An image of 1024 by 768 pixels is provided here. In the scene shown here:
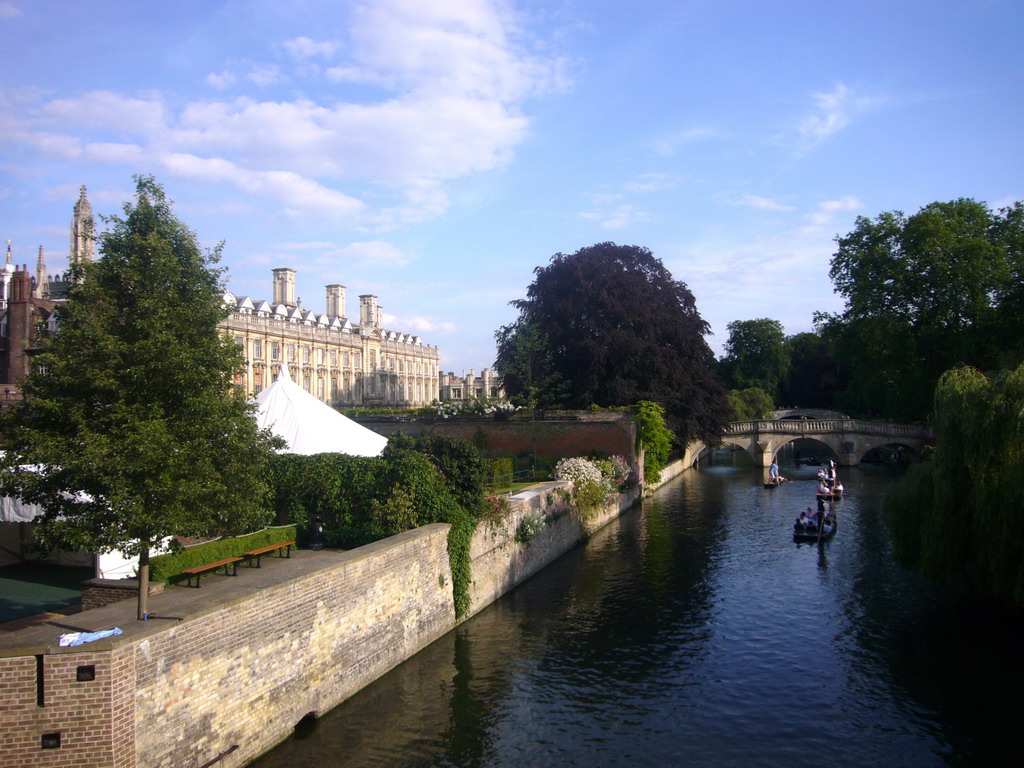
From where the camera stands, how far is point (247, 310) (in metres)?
58.6

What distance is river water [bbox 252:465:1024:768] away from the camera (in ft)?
33.9

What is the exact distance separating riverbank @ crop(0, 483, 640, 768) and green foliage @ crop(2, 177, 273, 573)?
126 cm

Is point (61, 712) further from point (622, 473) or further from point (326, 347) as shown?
point (326, 347)

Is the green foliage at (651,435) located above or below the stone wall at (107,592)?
above

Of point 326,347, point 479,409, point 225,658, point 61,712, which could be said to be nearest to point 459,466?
point 225,658

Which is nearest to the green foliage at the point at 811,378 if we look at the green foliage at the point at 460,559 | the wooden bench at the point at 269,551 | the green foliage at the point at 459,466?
the green foliage at the point at 459,466

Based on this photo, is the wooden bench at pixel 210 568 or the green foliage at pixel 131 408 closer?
the green foliage at pixel 131 408

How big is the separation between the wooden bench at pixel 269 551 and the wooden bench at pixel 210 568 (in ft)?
0.69

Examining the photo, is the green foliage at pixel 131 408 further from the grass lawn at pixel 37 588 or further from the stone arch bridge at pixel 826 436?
the stone arch bridge at pixel 826 436

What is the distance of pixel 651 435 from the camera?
110 feet

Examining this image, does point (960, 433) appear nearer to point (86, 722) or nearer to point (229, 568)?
point (229, 568)

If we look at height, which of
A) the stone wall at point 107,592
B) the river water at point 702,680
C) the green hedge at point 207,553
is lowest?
the river water at point 702,680

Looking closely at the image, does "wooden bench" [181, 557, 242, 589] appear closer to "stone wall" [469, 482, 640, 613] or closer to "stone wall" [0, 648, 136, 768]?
"stone wall" [0, 648, 136, 768]

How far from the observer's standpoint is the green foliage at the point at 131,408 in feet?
29.4
